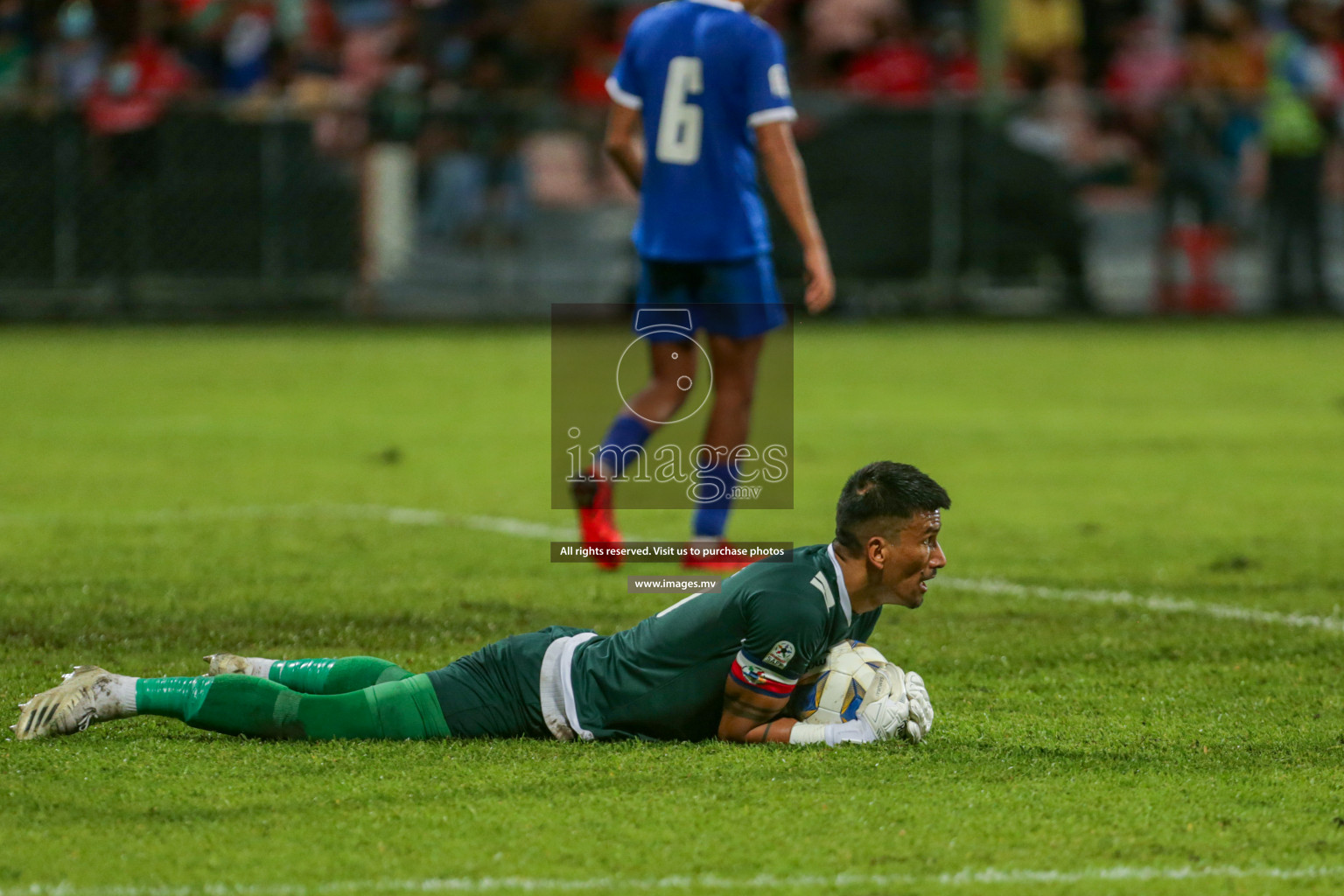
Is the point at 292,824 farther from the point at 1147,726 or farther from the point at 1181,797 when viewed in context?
the point at 1147,726

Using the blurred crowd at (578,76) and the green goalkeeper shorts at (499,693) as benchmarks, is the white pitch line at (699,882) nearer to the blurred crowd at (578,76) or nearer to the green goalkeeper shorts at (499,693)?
the green goalkeeper shorts at (499,693)

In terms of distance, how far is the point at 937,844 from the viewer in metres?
3.80

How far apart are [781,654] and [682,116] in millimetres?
3274

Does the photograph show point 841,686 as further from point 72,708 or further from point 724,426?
point 724,426

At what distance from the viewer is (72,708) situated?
4.56 metres

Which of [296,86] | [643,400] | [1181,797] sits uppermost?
[296,86]

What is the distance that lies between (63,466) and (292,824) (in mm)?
6639

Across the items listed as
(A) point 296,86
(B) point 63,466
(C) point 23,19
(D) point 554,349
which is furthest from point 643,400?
(C) point 23,19

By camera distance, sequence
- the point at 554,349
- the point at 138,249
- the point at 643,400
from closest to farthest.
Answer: the point at 643,400 → the point at 554,349 → the point at 138,249

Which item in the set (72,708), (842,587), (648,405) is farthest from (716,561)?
(72,708)

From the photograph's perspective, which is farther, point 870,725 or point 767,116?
point 767,116

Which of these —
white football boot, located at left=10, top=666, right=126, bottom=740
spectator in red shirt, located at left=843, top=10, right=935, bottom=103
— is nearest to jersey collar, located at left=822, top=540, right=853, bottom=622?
white football boot, located at left=10, top=666, right=126, bottom=740

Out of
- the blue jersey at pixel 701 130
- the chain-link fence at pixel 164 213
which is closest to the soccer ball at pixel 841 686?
the blue jersey at pixel 701 130

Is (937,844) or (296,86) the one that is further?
(296,86)
